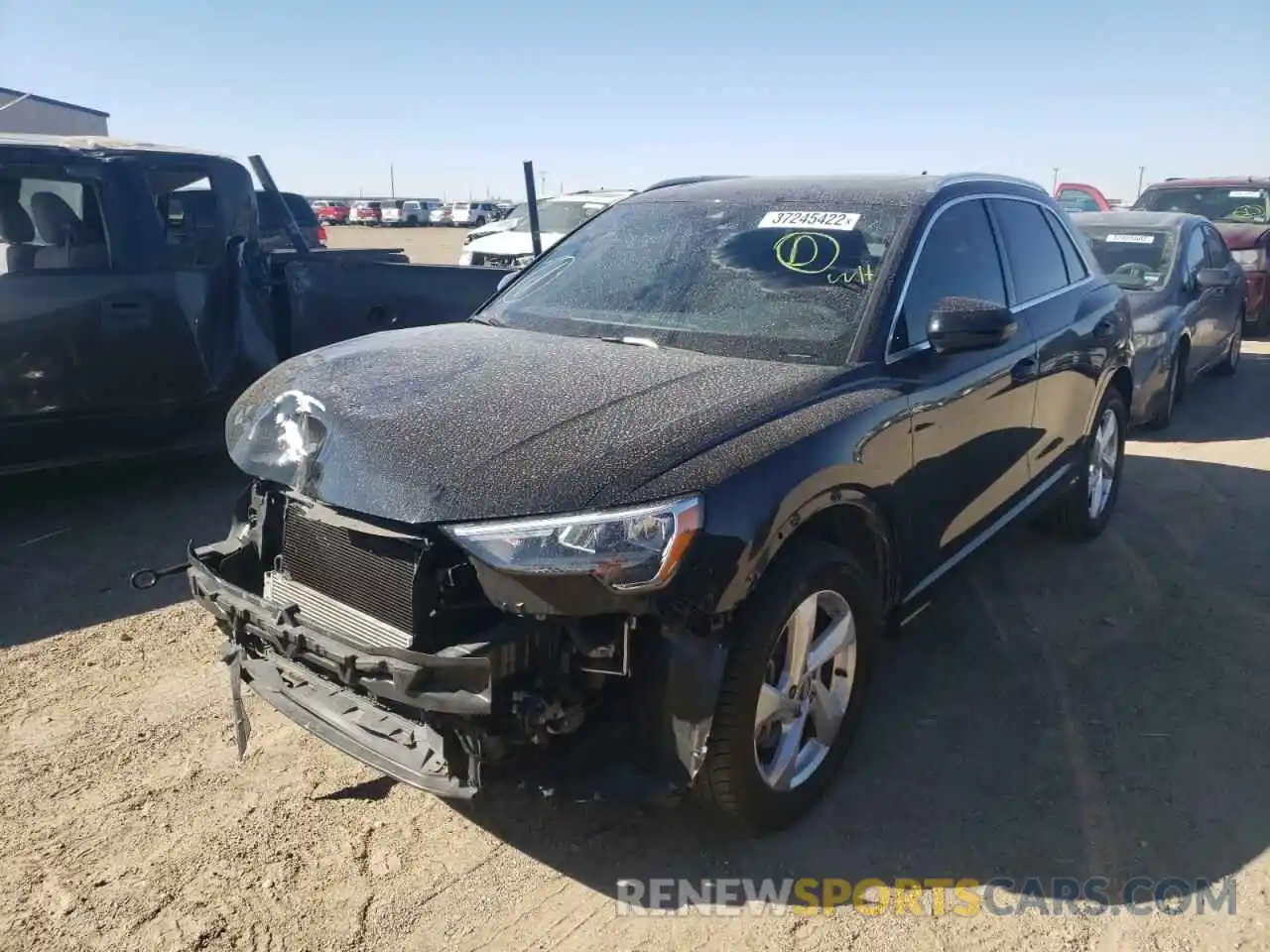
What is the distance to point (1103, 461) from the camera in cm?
536

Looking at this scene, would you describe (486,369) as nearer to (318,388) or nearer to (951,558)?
(318,388)

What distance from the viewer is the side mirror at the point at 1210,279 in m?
8.01

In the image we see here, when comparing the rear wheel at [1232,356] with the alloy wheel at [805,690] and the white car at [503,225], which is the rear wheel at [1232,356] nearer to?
the alloy wheel at [805,690]

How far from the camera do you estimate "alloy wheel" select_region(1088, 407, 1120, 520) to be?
5.21 metres

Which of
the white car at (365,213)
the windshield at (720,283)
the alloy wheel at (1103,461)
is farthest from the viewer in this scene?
the white car at (365,213)

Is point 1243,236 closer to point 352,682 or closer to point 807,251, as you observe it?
point 807,251

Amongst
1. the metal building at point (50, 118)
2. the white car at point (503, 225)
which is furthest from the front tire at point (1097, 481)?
the metal building at point (50, 118)

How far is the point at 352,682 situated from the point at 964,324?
6.96ft

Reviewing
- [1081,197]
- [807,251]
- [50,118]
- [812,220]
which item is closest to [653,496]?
[807,251]

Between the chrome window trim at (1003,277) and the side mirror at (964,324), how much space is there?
0.11m

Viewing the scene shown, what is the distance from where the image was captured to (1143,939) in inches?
99.7

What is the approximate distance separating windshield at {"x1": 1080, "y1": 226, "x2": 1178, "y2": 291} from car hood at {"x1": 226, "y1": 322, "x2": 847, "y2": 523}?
20.6 feet

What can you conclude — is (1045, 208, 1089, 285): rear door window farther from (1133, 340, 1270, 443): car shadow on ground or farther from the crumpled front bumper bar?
the crumpled front bumper bar

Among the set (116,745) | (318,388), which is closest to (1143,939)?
(318,388)
